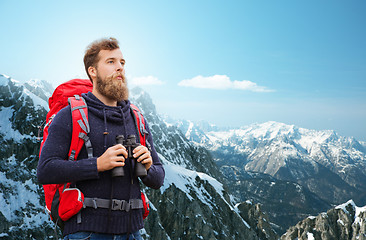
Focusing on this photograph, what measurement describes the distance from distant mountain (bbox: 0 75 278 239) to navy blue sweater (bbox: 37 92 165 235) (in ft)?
163

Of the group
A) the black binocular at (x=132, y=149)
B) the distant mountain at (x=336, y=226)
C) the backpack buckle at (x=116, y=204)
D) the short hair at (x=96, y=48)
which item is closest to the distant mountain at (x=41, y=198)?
the backpack buckle at (x=116, y=204)

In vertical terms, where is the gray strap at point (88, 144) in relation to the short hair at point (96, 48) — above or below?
below

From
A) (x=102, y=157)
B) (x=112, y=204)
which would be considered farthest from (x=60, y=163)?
(x=112, y=204)

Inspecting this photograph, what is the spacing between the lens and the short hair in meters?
4.23

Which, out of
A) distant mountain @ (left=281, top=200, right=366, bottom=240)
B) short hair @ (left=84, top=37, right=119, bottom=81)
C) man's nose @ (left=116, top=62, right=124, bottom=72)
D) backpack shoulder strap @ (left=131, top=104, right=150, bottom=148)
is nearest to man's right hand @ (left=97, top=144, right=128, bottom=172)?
backpack shoulder strap @ (left=131, top=104, right=150, bottom=148)

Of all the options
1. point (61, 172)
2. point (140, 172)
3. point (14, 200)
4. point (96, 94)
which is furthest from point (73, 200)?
point (14, 200)

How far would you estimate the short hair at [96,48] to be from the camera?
13.9 ft

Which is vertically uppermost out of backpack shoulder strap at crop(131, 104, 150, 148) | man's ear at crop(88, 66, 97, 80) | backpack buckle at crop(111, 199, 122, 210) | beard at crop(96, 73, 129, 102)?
man's ear at crop(88, 66, 97, 80)

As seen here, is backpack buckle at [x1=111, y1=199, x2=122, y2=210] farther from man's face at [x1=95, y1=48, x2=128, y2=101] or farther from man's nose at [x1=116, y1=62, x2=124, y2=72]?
man's nose at [x1=116, y1=62, x2=124, y2=72]

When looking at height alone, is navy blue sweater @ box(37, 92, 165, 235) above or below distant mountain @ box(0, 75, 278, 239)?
above

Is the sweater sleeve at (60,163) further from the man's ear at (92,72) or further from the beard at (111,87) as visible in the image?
the man's ear at (92,72)

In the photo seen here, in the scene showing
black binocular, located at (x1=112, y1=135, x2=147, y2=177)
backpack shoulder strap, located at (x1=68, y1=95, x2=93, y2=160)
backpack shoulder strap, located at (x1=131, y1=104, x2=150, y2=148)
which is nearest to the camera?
backpack shoulder strap, located at (x1=68, y1=95, x2=93, y2=160)

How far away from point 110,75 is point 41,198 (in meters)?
Answer: 59.6

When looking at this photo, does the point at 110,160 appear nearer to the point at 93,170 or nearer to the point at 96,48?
the point at 93,170
